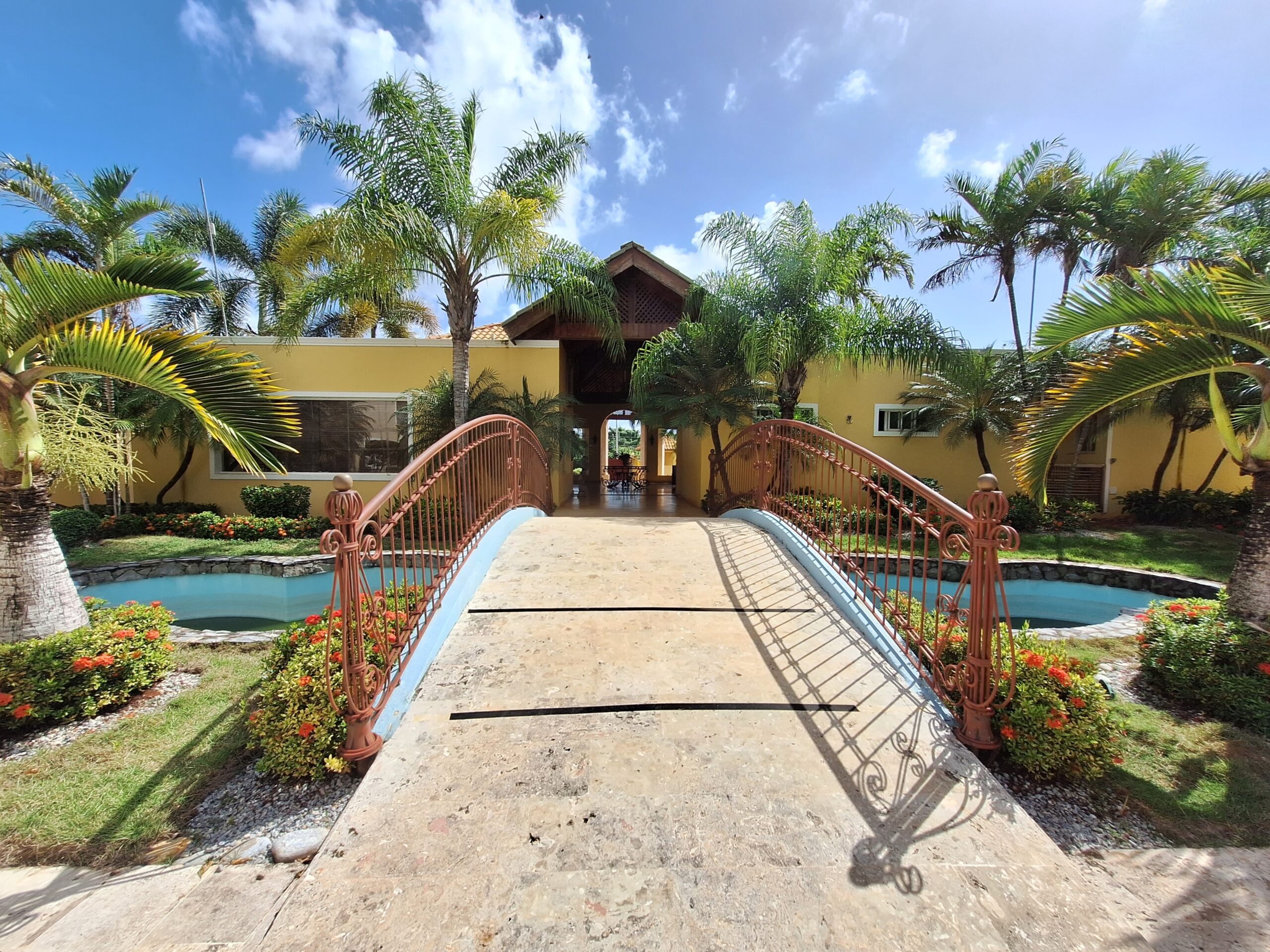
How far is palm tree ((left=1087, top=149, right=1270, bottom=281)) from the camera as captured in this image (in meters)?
9.02

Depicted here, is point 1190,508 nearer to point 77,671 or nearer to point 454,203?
point 454,203

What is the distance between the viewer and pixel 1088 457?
39.1ft

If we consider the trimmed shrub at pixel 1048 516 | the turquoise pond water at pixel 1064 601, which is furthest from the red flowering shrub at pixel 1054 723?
the trimmed shrub at pixel 1048 516

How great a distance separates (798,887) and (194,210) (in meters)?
20.2

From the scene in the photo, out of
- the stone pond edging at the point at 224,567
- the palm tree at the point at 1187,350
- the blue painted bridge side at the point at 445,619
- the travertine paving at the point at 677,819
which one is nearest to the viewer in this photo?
the travertine paving at the point at 677,819

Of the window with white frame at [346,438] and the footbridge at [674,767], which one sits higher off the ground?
the window with white frame at [346,438]

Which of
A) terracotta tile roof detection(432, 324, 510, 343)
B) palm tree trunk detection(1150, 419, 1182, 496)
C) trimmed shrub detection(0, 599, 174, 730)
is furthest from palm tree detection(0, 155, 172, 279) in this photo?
palm tree trunk detection(1150, 419, 1182, 496)

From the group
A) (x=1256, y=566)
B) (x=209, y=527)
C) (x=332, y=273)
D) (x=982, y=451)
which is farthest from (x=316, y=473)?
(x=982, y=451)

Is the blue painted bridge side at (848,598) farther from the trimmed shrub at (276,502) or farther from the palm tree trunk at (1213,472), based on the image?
the palm tree trunk at (1213,472)

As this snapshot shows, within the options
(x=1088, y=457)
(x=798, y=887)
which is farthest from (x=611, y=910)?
(x=1088, y=457)

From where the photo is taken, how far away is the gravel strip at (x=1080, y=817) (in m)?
2.25

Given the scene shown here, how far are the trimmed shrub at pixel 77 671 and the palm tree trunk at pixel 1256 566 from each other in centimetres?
812

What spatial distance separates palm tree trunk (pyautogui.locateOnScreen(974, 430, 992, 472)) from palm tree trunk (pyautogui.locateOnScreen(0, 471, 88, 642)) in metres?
13.4

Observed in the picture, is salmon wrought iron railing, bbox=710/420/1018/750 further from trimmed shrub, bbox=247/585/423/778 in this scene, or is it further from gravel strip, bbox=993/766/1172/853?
trimmed shrub, bbox=247/585/423/778
